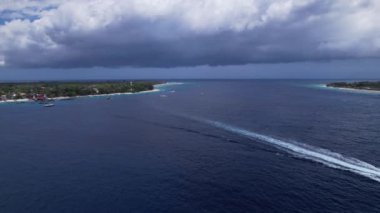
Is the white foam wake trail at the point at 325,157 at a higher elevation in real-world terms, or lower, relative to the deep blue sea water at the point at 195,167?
higher

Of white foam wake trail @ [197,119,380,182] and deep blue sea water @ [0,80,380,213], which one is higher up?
white foam wake trail @ [197,119,380,182]

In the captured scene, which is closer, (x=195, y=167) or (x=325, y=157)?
(x=195, y=167)

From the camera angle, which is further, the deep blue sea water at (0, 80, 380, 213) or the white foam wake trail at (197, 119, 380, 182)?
the white foam wake trail at (197, 119, 380, 182)

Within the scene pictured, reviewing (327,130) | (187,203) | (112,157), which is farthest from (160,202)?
(327,130)

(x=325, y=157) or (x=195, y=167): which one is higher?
(x=325, y=157)
